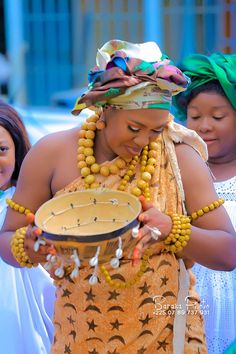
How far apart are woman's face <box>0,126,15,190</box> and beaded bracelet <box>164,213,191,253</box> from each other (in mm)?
1382

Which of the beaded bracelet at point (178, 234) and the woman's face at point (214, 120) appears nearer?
the beaded bracelet at point (178, 234)

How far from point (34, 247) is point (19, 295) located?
4.35 ft

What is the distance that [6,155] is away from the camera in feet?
12.0

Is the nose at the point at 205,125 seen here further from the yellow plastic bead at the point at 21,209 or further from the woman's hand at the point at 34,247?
the woman's hand at the point at 34,247

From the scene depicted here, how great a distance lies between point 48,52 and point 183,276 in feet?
25.4

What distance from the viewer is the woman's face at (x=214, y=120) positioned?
3.65 meters

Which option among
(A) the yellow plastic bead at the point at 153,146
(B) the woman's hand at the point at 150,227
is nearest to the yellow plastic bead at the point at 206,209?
(B) the woman's hand at the point at 150,227

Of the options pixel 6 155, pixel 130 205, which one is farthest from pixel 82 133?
pixel 6 155

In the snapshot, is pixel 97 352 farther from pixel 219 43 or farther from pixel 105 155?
pixel 219 43

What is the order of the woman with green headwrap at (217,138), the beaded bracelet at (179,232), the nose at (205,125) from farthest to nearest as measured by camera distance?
the nose at (205,125) < the woman with green headwrap at (217,138) < the beaded bracelet at (179,232)

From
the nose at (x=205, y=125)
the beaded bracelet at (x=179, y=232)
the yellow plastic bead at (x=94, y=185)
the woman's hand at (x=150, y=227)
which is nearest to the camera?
the woman's hand at (x=150, y=227)

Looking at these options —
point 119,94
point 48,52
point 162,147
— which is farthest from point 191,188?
point 48,52

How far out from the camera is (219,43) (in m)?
9.19

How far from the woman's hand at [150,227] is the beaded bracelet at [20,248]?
378mm
